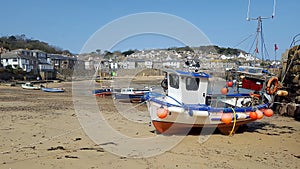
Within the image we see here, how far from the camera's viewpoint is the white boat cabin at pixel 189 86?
9.39 m

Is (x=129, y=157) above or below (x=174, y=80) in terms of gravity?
below

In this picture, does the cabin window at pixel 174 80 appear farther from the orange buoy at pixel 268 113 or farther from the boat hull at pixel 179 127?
the orange buoy at pixel 268 113

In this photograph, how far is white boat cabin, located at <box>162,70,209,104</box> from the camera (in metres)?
9.39

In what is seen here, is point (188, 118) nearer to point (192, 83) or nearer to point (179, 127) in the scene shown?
point (179, 127)

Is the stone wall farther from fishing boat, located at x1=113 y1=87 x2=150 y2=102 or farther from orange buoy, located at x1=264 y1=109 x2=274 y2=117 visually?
fishing boat, located at x1=113 y1=87 x2=150 y2=102

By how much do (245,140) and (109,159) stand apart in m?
5.44

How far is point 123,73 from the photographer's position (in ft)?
207

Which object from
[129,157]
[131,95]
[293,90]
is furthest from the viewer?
[131,95]

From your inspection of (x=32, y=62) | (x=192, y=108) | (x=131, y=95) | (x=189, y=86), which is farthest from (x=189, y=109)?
(x=32, y=62)

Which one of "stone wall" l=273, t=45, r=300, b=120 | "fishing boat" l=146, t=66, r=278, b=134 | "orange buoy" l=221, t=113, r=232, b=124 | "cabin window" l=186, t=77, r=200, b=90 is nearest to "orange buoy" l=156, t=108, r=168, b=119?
"fishing boat" l=146, t=66, r=278, b=134

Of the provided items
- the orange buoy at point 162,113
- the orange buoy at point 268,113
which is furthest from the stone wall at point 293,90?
the orange buoy at point 162,113

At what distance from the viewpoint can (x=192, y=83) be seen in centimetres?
947

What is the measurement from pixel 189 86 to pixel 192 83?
16cm

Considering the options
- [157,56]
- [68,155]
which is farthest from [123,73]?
[68,155]
